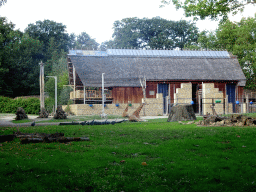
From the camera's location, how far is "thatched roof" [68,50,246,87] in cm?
3488

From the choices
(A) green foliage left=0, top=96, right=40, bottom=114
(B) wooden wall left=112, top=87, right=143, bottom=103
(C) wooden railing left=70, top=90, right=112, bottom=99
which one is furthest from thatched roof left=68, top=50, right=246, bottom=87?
(A) green foliage left=0, top=96, right=40, bottom=114

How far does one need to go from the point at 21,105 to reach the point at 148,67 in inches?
685

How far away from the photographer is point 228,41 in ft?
147

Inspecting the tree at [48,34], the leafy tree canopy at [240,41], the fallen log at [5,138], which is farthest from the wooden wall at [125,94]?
the tree at [48,34]

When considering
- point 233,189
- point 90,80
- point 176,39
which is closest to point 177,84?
point 90,80

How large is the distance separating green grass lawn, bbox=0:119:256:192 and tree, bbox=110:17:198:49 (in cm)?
5448

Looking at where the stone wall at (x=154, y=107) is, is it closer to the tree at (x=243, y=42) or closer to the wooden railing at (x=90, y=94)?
the wooden railing at (x=90, y=94)

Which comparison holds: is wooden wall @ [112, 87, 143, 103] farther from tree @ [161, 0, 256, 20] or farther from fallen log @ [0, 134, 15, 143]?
fallen log @ [0, 134, 15, 143]

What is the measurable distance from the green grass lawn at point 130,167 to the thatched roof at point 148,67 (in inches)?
1031

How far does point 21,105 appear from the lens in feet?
126

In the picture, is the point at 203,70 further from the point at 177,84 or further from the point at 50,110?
the point at 50,110

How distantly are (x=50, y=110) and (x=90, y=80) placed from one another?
25.7 ft

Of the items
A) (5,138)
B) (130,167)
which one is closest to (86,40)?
(5,138)

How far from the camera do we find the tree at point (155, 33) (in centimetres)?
6119
